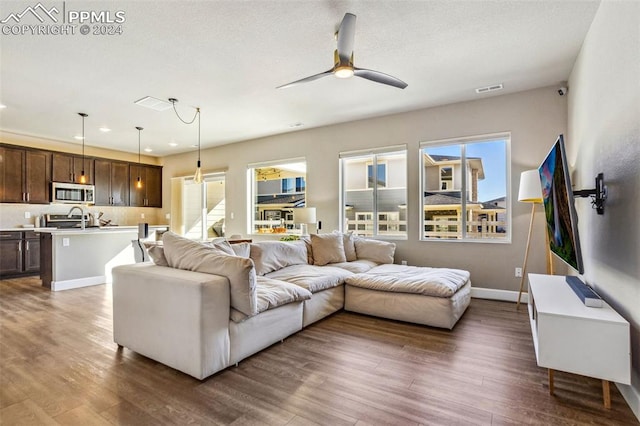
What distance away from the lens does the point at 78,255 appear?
5.28m

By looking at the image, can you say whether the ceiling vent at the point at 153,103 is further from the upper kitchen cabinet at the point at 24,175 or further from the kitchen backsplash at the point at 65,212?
the kitchen backsplash at the point at 65,212

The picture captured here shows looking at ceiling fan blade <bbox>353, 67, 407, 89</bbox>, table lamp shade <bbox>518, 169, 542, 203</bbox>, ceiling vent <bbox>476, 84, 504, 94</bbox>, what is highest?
ceiling vent <bbox>476, 84, 504, 94</bbox>

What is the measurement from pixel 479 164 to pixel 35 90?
19.6ft

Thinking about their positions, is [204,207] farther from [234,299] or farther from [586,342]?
[586,342]

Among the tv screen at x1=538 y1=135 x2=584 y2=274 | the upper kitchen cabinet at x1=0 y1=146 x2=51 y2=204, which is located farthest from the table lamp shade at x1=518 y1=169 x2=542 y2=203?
the upper kitchen cabinet at x1=0 y1=146 x2=51 y2=204

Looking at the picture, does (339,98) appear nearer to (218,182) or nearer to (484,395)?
(484,395)

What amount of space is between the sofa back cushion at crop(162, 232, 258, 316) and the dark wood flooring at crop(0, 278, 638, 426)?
52 centimetres

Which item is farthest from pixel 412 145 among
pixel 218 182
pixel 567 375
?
pixel 218 182

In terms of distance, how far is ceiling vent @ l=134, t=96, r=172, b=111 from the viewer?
4.44 meters

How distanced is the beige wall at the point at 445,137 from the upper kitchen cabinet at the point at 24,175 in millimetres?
3370

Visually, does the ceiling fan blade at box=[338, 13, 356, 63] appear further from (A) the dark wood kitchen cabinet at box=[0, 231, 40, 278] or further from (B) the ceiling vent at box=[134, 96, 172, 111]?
(A) the dark wood kitchen cabinet at box=[0, 231, 40, 278]

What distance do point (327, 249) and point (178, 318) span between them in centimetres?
257

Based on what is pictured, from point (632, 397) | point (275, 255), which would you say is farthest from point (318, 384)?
point (275, 255)

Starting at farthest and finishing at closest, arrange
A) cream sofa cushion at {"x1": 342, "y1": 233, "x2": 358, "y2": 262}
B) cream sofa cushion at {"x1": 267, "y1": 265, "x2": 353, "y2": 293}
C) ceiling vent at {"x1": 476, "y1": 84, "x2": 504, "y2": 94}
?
cream sofa cushion at {"x1": 342, "y1": 233, "x2": 358, "y2": 262} → ceiling vent at {"x1": 476, "y1": 84, "x2": 504, "y2": 94} → cream sofa cushion at {"x1": 267, "y1": 265, "x2": 353, "y2": 293}
